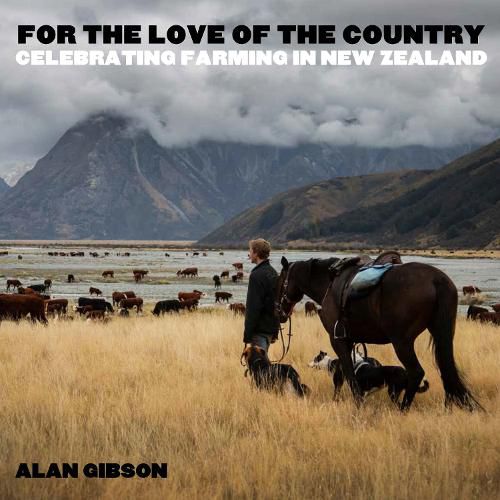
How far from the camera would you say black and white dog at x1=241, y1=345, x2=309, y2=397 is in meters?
7.75

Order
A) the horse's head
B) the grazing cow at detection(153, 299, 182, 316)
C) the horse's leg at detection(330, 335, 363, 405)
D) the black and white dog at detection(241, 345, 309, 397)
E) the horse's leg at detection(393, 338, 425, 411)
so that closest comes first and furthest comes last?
the horse's leg at detection(393, 338, 425, 411)
the horse's leg at detection(330, 335, 363, 405)
the black and white dog at detection(241, 345, 309, 397)
the horse's head
the grazing cow at detection(153, 299, 182, 316)

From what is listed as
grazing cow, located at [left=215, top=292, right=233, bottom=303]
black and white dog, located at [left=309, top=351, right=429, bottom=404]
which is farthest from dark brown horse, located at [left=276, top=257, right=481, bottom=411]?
grazing cow, located at [left=215, top=292, right=233, bottom=303]

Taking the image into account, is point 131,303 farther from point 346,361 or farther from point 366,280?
point 366,280

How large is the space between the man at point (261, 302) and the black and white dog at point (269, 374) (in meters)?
0.23

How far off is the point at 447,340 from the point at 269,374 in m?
2.09

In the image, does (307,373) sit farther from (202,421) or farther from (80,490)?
(80,490)

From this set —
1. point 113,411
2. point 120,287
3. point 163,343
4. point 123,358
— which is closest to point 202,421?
point 113,411

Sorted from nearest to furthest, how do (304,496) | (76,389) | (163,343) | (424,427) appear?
(304,496) → (424,427) → (76,389) → (163,343)

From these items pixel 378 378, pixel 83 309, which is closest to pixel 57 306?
pixel 83 309

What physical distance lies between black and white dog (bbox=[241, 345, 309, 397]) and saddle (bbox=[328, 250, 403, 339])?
30.5 inches

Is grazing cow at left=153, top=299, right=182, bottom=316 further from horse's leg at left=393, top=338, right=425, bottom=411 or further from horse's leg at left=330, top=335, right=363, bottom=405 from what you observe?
horse's leg at left=393, top=338, right=425, bottom=411

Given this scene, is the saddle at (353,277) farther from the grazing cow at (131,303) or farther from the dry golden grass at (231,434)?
the grazing cow at (131,303)

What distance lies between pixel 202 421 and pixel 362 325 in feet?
7.14

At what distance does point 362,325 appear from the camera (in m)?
7.47
